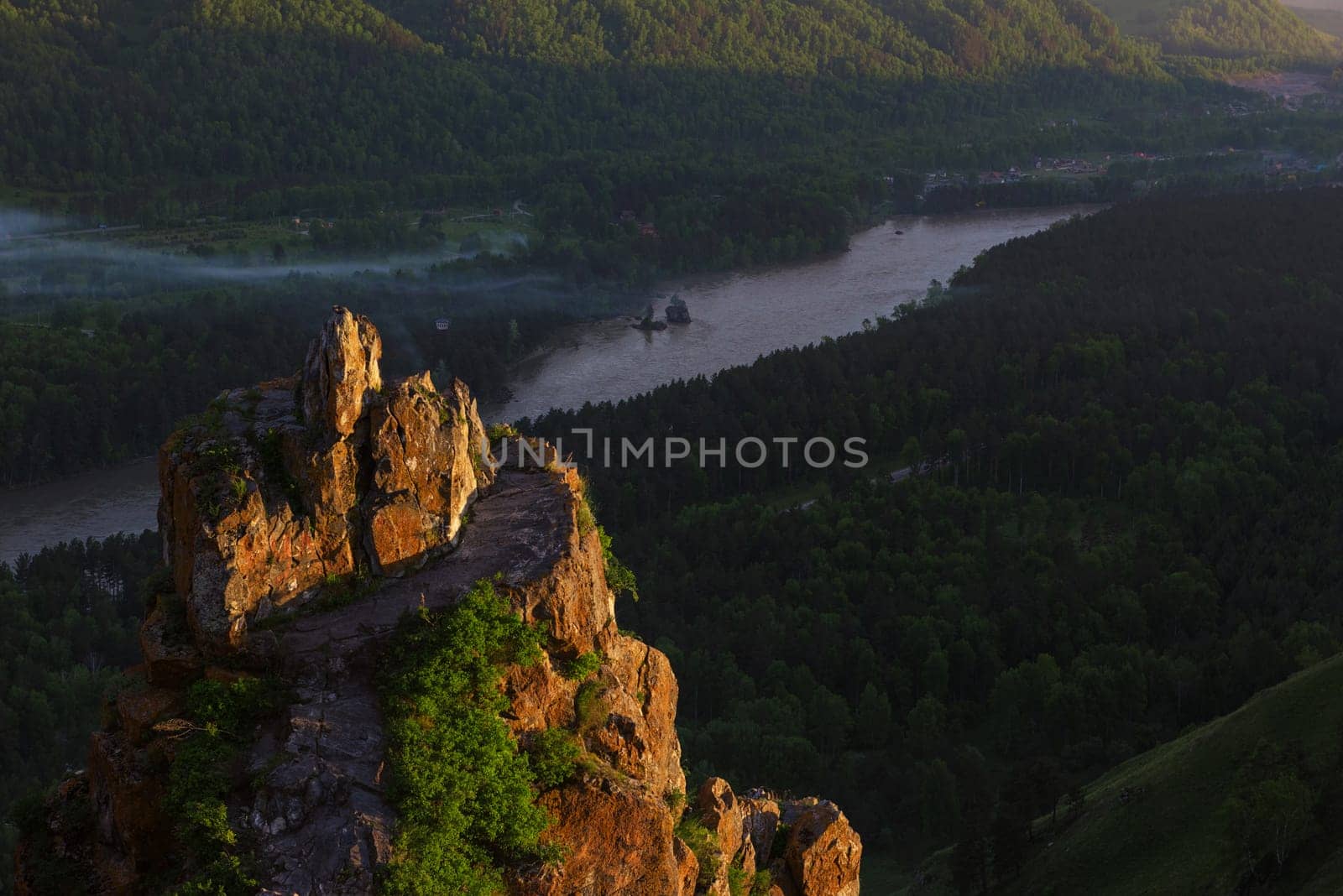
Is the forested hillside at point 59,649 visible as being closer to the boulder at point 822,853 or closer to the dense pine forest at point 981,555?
the dense pine forest at point 981,555

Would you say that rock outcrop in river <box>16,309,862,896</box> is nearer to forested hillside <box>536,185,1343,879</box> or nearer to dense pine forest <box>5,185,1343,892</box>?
dense pine forest <box>5,185,1343,892</box>

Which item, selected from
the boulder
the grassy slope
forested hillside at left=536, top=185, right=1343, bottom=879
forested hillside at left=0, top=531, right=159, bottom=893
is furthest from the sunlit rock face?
forested hillside at left=0, top=531, right=159, bottom=893

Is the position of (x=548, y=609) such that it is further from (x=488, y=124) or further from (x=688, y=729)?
(x=488, y=124)

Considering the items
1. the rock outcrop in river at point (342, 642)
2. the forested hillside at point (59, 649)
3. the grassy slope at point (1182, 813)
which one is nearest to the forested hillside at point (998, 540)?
the grassy slope at point (1182, 813)

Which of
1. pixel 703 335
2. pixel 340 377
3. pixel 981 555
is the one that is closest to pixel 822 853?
pixel 340 377

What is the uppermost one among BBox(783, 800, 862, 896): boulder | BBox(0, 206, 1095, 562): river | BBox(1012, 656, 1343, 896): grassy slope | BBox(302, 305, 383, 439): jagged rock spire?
BBox(302, 305, 383, 439): jagged rock spire

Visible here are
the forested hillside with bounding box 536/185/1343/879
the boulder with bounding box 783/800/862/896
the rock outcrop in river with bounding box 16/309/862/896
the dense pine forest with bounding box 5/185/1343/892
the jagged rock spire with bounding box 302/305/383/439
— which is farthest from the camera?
the forested hillside with bounding box 536/185/1343/879

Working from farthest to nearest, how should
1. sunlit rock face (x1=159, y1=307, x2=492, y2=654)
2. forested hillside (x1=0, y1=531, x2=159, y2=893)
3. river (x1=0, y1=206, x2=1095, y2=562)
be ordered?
river (x1=0, y1=206, x2=1095, y2=562) → forested hillside (x1=0, y1=531, x2=159, y2=893) → sunlit rock face (x1=159, y1=307, x2=492, y2=654)
